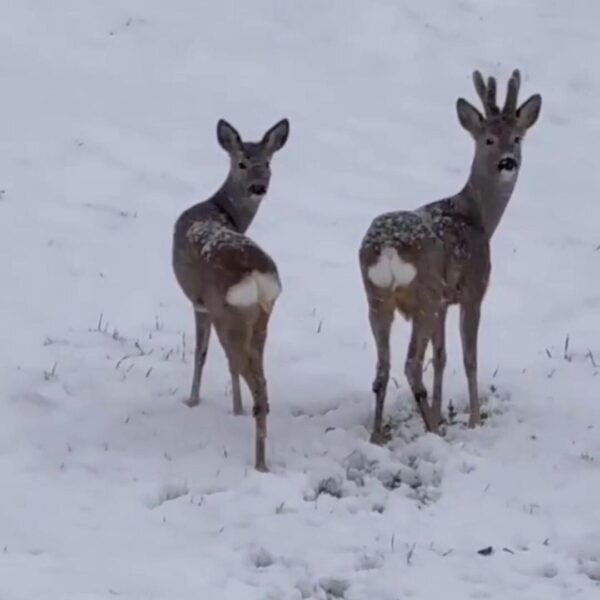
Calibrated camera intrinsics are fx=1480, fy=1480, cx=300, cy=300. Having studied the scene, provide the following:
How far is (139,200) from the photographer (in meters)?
10.7

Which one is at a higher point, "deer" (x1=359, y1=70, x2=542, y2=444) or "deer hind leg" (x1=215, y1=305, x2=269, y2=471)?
"deer" (x1=359, y1=70, x2=542, y2=444)

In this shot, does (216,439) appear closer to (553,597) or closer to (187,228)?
(187,228)

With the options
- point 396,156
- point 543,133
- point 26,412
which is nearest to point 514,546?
point 26,412

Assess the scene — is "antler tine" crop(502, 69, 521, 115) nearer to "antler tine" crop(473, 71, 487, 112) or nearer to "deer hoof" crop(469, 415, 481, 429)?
"antler tine" crop(473, 71, 487, 112)

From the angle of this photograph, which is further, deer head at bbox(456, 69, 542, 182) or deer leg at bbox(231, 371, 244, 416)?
deer head at bbox(456, 69, 542, 182)

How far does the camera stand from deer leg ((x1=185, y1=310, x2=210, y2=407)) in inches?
294

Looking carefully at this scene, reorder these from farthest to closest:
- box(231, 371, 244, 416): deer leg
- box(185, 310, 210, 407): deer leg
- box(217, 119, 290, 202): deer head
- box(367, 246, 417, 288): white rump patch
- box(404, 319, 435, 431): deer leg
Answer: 1. box(217, 119, 290, 202): deer head
2. box(185, 310, 210, 407): deer leg
3. box(231, 371, 244, 416): deer leg
4. box(404, 319, 435, 431): deer leg
5. box(367, 246, 417, 288): white rump patch

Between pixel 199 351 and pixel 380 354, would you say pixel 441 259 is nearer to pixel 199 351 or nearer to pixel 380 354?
pixel 380 354

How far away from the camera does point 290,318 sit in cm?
893

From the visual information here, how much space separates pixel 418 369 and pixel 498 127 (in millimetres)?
1378

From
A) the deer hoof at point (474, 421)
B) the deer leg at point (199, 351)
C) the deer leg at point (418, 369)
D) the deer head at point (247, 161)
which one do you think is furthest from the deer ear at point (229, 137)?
the deer hoof at point (474, 421)

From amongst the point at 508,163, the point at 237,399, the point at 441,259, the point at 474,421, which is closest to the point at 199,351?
the point at 237,399

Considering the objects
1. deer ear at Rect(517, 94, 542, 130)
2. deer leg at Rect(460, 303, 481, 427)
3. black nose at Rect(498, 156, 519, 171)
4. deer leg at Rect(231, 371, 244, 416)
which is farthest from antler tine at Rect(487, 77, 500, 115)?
deer leg at Rect(231, 371, 244, 416)

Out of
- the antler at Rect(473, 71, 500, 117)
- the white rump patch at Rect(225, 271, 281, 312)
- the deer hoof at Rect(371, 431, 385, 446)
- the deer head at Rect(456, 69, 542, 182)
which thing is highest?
the antler at Rect(473, 71, 500, 117)
